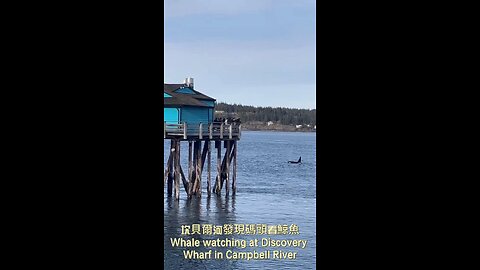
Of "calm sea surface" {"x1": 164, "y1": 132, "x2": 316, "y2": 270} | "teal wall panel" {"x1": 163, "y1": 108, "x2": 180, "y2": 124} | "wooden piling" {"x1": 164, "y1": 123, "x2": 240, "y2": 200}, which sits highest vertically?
"teal wall panel" {"x1": 163, "y1": 108, "x2": 180, "y2": 124}

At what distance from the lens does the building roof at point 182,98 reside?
25312mm

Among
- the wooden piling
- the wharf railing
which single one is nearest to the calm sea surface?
the wooden piling

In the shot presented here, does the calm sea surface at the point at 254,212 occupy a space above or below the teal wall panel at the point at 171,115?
below

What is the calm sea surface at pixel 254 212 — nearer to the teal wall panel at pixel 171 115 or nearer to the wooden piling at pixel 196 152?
the wooden piling at pixel 196 152

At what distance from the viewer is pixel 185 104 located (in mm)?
25422

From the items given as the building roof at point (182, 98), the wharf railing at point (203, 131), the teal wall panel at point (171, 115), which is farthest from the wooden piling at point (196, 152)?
the building roof at point (182, 98)

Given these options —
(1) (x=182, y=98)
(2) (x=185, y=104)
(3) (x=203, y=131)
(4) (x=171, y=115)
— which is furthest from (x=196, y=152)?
(2) (x=185, y=104)

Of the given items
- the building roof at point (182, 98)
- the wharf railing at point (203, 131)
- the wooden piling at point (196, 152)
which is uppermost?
the building roof at point (182, 98)

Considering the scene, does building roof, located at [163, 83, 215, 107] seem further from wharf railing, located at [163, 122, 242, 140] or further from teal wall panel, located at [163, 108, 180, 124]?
wharf railing, located at [163, 122, 242, 140]

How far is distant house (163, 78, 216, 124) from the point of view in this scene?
2538 centimetres

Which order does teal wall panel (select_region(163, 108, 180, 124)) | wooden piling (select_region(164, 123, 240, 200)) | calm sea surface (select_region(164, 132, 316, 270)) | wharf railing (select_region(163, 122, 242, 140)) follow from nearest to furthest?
calm sea surface (select_region(164, 132, 316, 270))
wharf railing (select_region(163, 122, 242, 140))
teal wall panel (select_region(163, 108, 180, 124))
wooden piling (select_region(164, 123, 240, 200))
